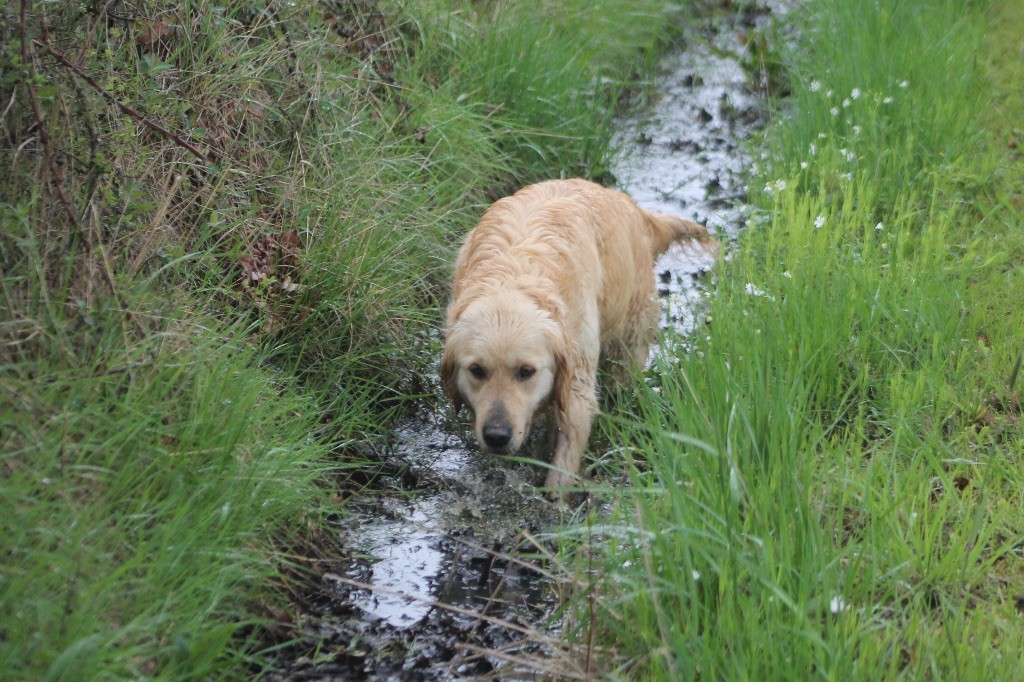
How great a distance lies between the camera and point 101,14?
376 centimetres

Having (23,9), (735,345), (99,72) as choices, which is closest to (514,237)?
(735,345)

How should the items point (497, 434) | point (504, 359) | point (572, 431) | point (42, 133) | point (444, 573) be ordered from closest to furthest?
point (42, 133), point (444, 573), point (497, 434), point (504, 359), point (572, 431)

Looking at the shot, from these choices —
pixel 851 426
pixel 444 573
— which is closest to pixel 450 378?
pixel 444 573

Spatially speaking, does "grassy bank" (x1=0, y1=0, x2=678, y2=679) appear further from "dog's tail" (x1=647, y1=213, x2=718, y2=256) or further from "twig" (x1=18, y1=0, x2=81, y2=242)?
"dog's tail" (x1=647, y1=213, x2=718, y2=256)

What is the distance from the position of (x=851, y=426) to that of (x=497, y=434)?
1.36 m

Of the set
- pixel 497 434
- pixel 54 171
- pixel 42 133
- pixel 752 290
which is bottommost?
pixel 497 434

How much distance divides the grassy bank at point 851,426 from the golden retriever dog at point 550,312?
322 millimetres

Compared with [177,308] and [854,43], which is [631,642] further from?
[854,43]

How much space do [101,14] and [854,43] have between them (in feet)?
15.9

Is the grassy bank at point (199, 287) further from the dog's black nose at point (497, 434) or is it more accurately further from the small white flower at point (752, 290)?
the small white flower at point (752, 290)

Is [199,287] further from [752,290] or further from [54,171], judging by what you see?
[752,290]

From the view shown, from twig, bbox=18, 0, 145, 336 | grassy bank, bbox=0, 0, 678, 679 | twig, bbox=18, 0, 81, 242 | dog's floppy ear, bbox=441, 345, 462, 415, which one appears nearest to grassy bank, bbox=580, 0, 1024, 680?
dog's floppy ear, bbox=441, 345, 462, 415

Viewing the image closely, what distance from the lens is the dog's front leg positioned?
14.1 ft

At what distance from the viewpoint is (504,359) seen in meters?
4.12
